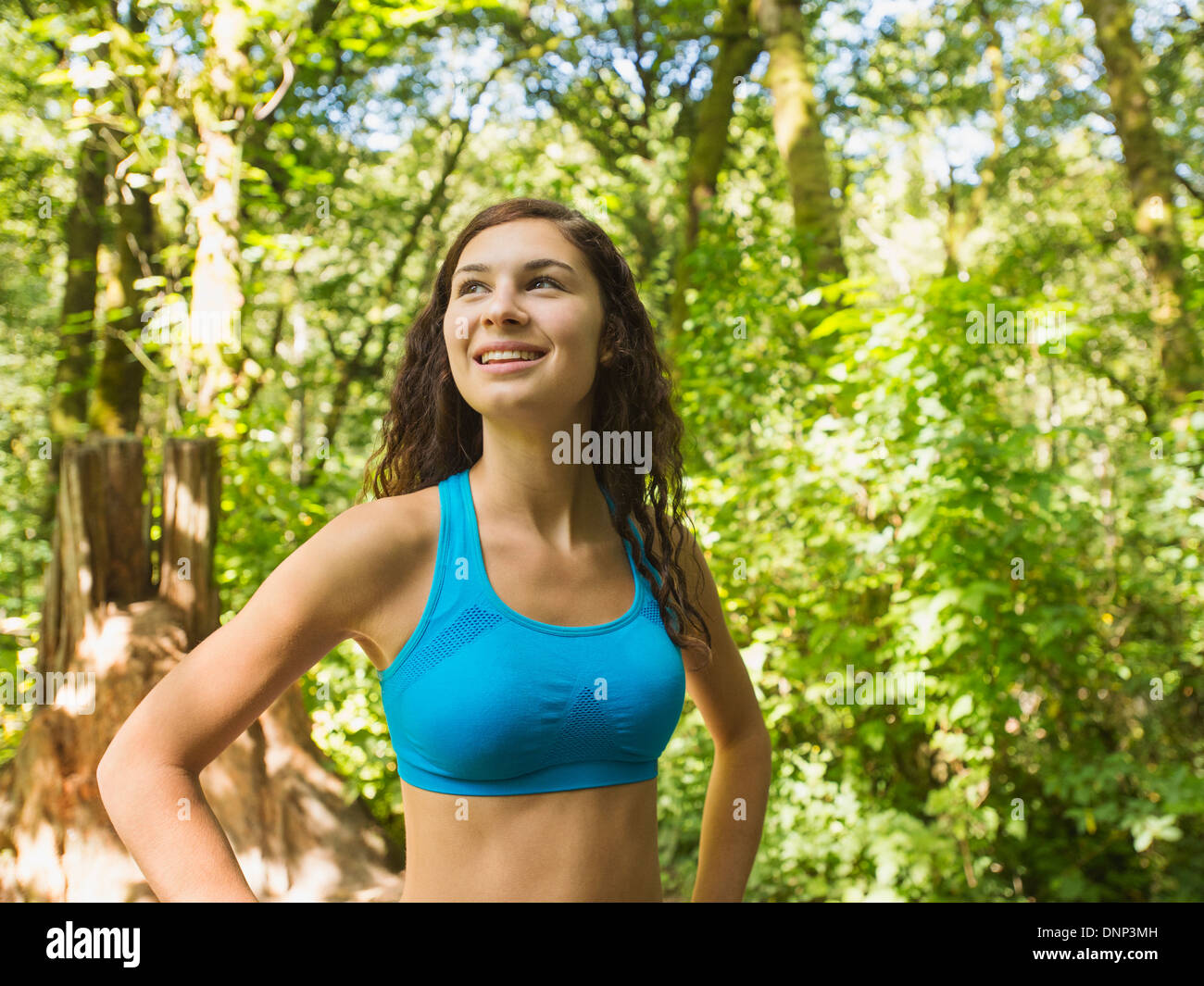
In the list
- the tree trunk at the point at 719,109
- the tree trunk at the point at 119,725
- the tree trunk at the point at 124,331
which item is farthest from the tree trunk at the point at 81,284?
the tree trunk at the point at 119,725

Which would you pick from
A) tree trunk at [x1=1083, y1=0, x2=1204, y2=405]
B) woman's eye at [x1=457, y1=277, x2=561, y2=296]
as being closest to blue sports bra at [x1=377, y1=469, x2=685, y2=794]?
woman's eye at [x1=457, y1=277, x2=561, y2=296]

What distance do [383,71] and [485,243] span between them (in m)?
13.0

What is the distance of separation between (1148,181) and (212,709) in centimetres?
595

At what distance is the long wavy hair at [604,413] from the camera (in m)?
1.53

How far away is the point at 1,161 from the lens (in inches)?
416

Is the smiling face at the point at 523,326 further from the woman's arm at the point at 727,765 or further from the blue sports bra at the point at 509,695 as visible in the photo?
the woman's arm at the point at 727,765

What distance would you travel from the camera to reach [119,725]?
11.6 ft

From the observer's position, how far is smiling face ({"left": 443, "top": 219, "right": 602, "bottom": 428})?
1358mm

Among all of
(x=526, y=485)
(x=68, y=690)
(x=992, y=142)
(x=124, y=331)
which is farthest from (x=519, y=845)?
(x=992, y=142)

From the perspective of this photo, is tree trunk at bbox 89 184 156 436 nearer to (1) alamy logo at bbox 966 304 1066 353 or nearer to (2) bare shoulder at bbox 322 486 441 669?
(1) alamy logo at bbox 966 304 1066 353
